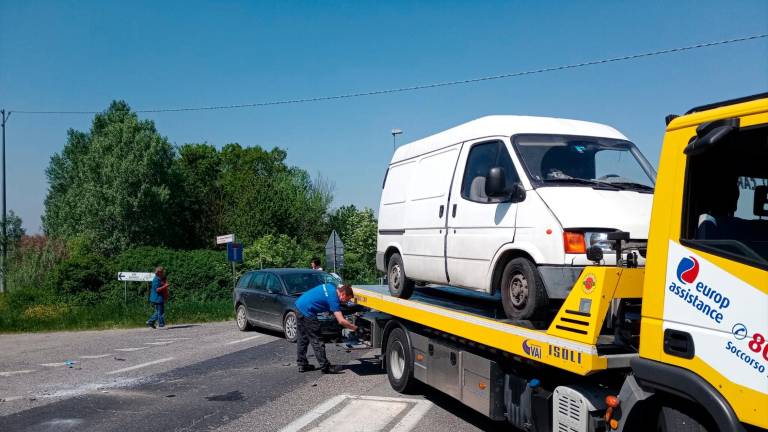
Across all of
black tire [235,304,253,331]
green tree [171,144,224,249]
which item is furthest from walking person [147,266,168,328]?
green tree [171,144,224,249]

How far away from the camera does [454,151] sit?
7332mm

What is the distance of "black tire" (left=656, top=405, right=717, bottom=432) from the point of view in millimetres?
3610

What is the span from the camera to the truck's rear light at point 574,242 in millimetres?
5355

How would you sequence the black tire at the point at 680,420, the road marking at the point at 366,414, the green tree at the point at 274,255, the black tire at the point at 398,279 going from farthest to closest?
1. the green tree at the point at 274,255
2. the black tire at the point at 398,279
3. the road marking at the point at 366,414
4. the black tire at the point at 680,420

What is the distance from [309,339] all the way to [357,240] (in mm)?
32163

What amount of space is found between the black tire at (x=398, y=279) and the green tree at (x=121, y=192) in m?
37.8

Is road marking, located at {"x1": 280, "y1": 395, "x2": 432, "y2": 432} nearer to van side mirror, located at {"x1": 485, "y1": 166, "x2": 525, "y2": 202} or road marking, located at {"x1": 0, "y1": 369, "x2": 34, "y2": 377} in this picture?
van side mirror, located at {"x1": 485, "y1": 166, "x2": 525, "y2": 202}

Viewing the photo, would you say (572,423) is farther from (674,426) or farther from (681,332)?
(681,332)

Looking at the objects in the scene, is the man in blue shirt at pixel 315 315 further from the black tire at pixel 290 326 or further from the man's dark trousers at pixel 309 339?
the black tire at pixel 290 326

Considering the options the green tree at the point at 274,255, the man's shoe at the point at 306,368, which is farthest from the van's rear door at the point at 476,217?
the green tree at the point at 274,255

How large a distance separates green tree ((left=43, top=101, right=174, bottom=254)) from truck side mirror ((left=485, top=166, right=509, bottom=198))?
133ft

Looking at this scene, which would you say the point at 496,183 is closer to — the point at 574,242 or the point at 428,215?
the point at 574,242

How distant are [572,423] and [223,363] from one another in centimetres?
737

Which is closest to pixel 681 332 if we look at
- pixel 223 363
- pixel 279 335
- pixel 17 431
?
pixel 17 431
